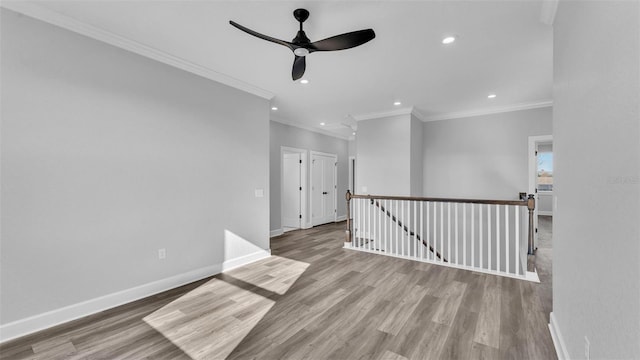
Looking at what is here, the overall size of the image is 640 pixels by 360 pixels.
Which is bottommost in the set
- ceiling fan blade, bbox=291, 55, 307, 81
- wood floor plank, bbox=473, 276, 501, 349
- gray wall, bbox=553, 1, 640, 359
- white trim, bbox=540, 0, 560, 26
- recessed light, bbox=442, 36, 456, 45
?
wood floor plank, bbox=473, 276, 501, 349

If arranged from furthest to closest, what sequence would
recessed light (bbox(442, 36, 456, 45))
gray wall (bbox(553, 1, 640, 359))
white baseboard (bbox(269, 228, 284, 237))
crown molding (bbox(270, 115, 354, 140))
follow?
1. crown molding (bbox(270, 115, 354, 140))
2. white baseboard (bbox(269, 228, 284, 237))
3. recessed light (bbox(442, 36, 456, 45))
4. gray wall (bbox(553, 1, 640, 359))

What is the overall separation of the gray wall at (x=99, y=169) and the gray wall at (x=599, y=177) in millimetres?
3630

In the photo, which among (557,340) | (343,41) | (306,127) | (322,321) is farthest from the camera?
(306,127)

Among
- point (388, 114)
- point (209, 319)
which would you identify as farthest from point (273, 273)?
point (388, 114)

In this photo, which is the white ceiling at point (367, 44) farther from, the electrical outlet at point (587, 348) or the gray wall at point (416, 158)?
the electrical outlet at point (587, 348)

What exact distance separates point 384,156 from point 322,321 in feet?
13.1

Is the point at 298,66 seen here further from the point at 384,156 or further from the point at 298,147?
the point at 298,147

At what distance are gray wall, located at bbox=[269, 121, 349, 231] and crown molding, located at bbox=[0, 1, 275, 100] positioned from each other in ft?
7.38

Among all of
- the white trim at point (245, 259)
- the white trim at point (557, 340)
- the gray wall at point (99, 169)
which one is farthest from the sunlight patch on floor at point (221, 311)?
the white trim at point (557, 340)

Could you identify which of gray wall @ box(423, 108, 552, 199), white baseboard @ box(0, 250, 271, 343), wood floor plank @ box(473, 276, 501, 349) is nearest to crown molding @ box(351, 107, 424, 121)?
gray wall @ box(423, 108, 552, 199)

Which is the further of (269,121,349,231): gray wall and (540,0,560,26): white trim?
(269,121,349,231): gray wall

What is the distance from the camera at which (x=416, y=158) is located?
5.83 m

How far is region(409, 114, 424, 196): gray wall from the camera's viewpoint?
5.62 m

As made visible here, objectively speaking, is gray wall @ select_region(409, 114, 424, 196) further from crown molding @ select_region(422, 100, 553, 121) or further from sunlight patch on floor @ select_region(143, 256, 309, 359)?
sunlight patch on floor @ select_region(143, 256, 309, 359)
